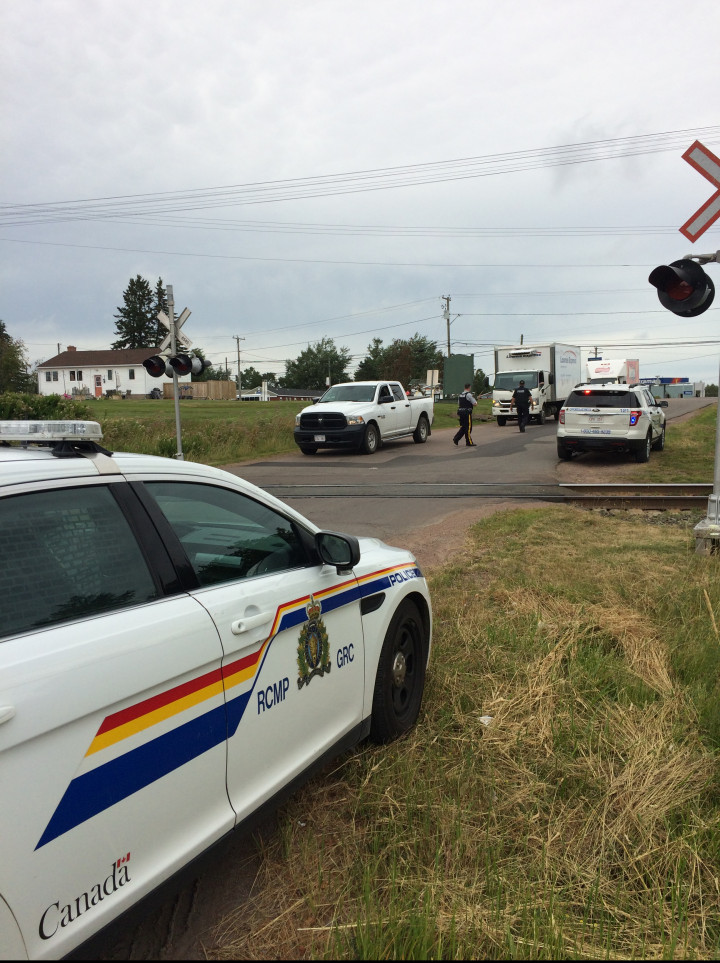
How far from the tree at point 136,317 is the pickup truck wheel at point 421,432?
8525 centimetres

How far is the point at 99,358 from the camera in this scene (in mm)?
93812

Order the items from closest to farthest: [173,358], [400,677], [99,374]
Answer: [400,677], [173,358], [99,374]

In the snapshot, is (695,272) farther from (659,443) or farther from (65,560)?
(659,443)

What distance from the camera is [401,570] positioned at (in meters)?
3.95

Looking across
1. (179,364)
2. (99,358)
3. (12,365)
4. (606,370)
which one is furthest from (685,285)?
(99,358)

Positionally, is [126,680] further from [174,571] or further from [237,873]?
[237,873]

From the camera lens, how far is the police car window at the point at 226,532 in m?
2.67

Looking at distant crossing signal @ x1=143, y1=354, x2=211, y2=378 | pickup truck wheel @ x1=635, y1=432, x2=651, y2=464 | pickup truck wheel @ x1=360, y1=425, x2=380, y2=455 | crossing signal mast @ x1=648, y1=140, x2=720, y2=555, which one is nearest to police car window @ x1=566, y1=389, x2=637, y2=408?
pickup truck wheel @ x1=635, y1=432, x2=651, y2=464

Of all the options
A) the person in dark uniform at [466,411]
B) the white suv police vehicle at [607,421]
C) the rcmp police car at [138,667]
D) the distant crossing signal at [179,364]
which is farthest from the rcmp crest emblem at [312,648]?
the person in dark uniform at [466,411]

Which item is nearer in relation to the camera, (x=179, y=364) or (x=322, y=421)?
(x=179, y=364)

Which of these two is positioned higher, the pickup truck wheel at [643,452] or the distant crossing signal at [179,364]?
the distant crossing signal at [179,364]

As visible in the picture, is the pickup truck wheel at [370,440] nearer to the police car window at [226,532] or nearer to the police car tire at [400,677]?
the police car tire at [400,677]

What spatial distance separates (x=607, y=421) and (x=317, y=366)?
110 metres

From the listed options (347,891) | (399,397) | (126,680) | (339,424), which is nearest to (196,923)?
(347,891)
